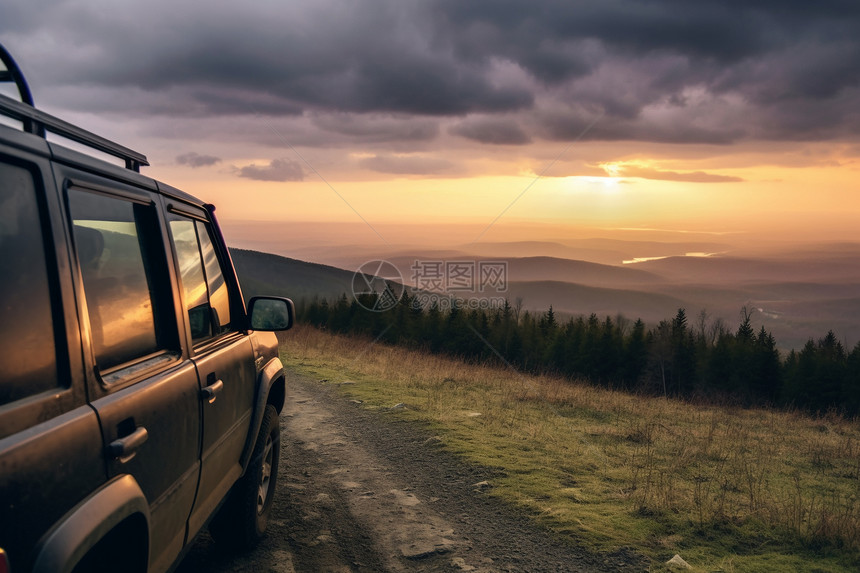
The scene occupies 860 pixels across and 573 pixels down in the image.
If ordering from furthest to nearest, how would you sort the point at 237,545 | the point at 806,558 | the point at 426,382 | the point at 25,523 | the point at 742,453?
1. the point at 426,382
2. the point at 742,453
3. the point at 806,558
4. the point at 237,545
5. the point at 25,523

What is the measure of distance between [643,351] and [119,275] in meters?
61.5

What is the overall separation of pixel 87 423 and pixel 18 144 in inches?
33.3

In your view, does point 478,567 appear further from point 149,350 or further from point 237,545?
point 149,350

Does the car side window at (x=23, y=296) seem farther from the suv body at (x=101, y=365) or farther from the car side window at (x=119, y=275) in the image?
the car side window at (x=119, y=275)

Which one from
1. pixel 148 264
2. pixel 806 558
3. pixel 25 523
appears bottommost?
pixel 806 558

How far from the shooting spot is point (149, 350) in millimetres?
2498

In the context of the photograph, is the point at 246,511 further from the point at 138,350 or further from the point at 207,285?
the point at 138,350

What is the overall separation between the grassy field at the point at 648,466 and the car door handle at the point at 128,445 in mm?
3921

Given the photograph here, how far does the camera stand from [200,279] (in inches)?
134

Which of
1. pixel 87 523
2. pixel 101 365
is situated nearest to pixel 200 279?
pixel 101 365

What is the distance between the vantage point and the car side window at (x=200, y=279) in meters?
3.08

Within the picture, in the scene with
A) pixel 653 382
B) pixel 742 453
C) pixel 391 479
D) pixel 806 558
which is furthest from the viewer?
pixel 653 382

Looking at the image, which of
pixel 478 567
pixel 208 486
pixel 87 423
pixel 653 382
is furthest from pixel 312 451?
pixel 653 382

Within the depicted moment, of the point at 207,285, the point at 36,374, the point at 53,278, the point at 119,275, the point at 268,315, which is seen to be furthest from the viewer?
the point at 268,315
